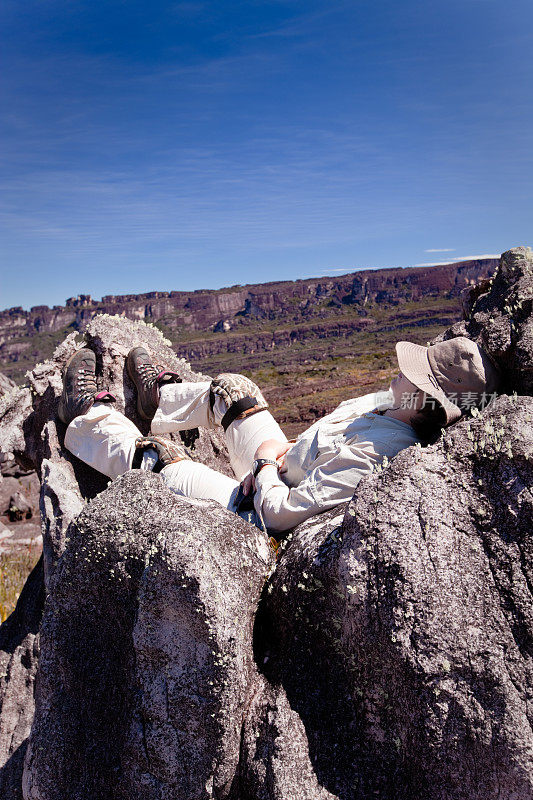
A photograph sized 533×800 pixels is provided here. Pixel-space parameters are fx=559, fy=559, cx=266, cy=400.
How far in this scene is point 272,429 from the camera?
215 inches

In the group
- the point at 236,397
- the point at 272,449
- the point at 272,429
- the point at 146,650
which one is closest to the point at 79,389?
the point at 236,397

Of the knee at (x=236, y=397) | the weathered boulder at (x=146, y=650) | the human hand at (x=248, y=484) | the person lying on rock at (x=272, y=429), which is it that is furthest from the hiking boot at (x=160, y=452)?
the weathered boulder at (x=146, y=650)

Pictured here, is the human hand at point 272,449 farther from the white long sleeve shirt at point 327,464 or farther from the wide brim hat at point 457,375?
the wide brim hat at point 457,375

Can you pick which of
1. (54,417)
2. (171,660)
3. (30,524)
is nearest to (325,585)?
(171,660)

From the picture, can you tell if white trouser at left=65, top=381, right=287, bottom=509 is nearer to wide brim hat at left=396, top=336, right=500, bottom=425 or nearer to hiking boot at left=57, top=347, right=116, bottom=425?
hiking boot at left=57, top=347, right=116, bottom=425

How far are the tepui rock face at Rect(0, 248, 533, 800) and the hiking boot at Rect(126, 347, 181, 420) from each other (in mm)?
2432

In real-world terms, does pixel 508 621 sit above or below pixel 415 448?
below

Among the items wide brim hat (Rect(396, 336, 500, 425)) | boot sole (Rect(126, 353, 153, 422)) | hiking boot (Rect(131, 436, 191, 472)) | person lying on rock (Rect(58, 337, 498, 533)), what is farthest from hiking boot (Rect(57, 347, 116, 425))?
wide brim hat (Rect(396, 336, 500, 425))

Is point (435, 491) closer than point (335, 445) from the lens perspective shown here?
Yes

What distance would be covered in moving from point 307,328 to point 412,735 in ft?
452

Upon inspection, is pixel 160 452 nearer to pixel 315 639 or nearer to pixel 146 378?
pixel 146 378

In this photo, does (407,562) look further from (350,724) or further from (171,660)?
(171,660)

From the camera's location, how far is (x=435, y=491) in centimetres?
325

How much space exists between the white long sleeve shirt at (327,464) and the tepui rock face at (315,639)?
209 mm
